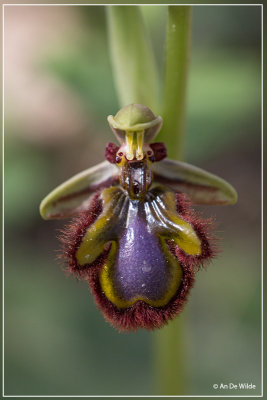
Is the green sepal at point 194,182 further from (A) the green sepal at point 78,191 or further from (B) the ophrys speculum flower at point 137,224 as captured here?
(A) the green sepal at point 78,191

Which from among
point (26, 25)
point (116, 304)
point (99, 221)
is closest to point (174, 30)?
point (99, 221)

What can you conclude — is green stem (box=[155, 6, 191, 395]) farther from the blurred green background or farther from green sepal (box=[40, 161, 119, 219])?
green sepal (box=[40, 161, 119, 219])

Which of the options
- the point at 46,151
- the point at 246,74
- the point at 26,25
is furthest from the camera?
the point at 26,25

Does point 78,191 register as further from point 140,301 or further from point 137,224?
point 140,301

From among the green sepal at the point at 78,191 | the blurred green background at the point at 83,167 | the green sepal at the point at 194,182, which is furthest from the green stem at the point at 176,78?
the blurred green background at the point at 83,167

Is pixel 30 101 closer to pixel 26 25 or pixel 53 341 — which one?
pixel 26 25

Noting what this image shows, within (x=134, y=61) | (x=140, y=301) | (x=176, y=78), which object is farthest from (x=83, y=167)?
(x=140, y=301)

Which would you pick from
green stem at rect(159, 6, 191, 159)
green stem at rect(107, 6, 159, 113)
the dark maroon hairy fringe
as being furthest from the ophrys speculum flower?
green stem at rect(107, 6, 159, 113)
